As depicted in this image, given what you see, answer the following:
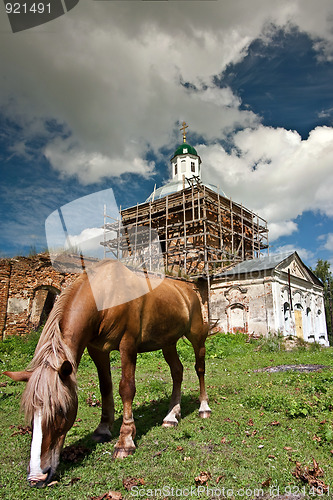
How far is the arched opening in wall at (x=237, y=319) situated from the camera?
18.7 meters

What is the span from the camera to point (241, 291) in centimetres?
1894

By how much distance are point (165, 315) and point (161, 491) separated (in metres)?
2.11

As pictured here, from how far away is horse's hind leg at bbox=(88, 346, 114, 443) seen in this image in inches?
164

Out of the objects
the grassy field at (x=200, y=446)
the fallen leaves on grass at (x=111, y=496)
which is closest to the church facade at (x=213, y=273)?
the grassy field at (x=200, y=446)

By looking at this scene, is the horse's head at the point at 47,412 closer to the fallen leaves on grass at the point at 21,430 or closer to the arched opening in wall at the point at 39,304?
the fallen leaves on grass at the point at 21,430

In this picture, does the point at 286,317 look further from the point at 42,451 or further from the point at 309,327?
the point at 42,451

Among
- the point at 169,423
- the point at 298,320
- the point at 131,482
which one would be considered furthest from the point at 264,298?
the point at 131,482

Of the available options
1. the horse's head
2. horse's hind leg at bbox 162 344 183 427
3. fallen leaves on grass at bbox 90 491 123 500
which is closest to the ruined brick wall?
horse's hind leg at bbox 162 344 183 427

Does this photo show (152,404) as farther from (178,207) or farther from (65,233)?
(178,207)

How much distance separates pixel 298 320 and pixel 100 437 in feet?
61.6

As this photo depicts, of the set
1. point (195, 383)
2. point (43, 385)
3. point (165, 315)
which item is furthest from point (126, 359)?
point (195, 383)

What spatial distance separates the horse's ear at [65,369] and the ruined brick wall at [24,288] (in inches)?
516

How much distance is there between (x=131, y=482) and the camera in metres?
3.07

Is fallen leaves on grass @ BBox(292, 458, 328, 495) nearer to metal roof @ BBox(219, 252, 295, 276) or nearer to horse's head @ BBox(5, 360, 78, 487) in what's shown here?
horse's head @ BBox(5, 360, 78, 487)
